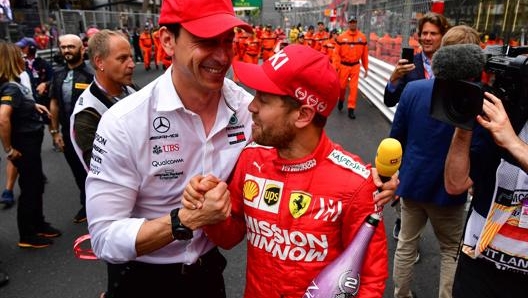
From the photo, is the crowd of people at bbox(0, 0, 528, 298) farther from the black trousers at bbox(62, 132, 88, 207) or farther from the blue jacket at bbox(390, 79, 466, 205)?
the black trousers at bbox(62, 132, 88, 207)

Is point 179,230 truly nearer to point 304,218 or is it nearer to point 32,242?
point 304,218

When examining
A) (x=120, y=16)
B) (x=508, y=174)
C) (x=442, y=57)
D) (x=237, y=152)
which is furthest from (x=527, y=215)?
(x=120, y=16)

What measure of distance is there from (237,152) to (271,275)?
57 cm

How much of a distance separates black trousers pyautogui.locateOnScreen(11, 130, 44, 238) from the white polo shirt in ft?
9.69

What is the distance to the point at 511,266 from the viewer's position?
5.51ft

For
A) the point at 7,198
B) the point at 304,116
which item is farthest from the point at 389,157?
the point at 7,198

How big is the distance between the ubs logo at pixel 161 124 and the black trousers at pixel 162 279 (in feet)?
2.08

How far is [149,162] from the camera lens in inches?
64.6

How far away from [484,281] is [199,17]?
168cm

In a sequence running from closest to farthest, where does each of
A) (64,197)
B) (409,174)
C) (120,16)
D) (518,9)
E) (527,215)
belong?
(527,215)
(409,174)
(64,197)
(518,9)
(120,16)

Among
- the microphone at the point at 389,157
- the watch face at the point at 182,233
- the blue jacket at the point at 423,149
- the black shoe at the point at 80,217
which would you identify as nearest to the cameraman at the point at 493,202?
the microphone at the point at 389,157

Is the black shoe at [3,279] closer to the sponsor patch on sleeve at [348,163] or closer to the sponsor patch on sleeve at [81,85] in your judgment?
the sponsor patch on sleeve at [81,85]

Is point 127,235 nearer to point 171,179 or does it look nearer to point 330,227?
point 171,179

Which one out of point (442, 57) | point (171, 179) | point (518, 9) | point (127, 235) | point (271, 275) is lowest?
point (271, 275)
